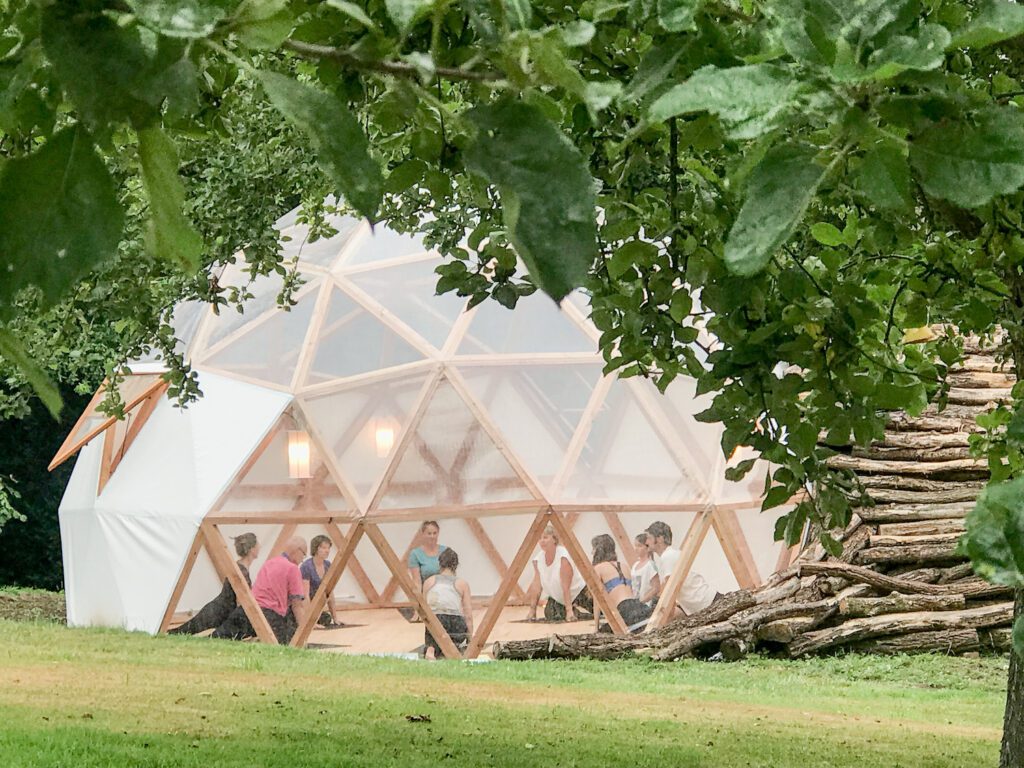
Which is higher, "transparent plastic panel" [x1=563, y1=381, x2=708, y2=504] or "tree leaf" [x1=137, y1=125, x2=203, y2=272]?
"transparent plastic panel" [x1=563, y1=381, x2=708, y2=504]

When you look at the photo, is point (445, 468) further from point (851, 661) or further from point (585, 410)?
point (851, 661)

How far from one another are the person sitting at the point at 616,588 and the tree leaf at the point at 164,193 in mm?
9809

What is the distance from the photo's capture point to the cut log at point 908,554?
9.60 metres

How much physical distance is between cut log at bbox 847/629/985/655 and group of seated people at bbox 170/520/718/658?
5.80 feet

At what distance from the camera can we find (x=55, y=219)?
1.74 feet

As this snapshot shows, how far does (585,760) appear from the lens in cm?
462

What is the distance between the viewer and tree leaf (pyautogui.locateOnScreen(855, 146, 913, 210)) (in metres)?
0.74

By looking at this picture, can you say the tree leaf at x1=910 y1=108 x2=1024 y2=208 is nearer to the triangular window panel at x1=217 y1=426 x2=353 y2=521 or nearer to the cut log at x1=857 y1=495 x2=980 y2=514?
the cut log at x1=857 y1=495 x2=980 y2=514

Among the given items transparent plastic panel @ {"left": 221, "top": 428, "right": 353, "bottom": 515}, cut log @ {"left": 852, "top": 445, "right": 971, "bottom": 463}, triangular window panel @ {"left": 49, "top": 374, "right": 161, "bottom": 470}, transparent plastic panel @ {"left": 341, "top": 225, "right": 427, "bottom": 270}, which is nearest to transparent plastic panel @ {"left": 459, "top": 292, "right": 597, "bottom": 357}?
transparent plastic panel @ {"left": 341, "top": 225, "right": 427, "bottom": 270}

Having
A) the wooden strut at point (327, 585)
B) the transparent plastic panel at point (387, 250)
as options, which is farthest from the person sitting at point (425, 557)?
the transparent plastic panel at point (387, 250)

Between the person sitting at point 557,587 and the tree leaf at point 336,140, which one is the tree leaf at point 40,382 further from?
the person sitting at point 557,587

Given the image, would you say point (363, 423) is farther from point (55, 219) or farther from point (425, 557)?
point (55, 219)

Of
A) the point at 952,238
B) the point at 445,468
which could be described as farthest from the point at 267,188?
the point at 445,468

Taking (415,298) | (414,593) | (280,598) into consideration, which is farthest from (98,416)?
(414,593)
